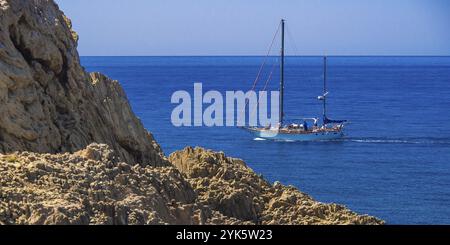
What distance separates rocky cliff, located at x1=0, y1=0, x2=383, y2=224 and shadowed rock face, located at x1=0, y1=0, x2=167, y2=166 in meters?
0.02

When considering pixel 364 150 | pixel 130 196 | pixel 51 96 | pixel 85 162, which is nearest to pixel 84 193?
pixel 130 196

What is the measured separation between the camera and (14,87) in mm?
15227

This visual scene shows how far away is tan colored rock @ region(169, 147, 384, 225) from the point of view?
17584 millimetres

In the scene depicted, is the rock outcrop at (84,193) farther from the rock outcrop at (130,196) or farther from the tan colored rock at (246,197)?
the tan colored rock at (246,197)

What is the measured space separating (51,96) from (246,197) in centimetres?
422

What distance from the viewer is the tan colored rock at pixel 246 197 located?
1758 cm

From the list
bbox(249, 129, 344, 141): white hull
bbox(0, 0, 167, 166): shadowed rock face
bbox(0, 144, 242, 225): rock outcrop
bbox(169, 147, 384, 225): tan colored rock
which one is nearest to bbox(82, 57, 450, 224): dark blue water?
bbox(249, 129, 344, 141): white hull

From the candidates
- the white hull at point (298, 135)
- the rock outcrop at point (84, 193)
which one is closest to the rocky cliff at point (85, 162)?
the rock outcrop at point (84, 193)

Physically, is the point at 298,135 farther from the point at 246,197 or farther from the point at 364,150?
the point at 246,197

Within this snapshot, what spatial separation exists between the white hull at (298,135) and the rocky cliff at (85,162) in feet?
210

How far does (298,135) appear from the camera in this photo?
85.1 m

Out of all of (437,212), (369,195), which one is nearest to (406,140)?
(369,195)
